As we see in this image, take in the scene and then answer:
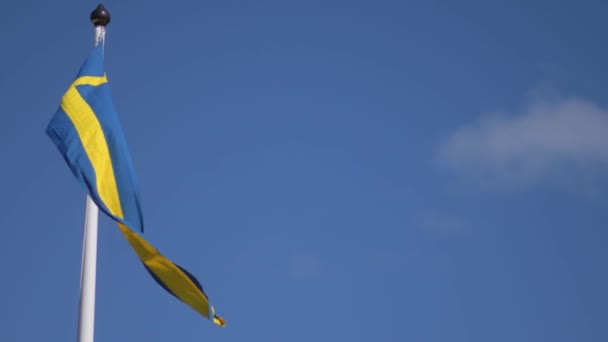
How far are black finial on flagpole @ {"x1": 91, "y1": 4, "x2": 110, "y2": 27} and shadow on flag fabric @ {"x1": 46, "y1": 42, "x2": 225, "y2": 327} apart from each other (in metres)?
0.67

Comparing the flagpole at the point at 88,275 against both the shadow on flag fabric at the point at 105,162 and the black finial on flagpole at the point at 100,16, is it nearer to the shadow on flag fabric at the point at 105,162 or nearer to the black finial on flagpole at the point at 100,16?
the shadow on flag fabric at the point at 105,162

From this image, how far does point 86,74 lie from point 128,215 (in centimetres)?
298

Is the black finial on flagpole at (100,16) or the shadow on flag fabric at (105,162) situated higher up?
the black finial on flagpole at (100,16)

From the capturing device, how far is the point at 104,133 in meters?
18.9

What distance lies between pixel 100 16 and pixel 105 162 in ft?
9.88

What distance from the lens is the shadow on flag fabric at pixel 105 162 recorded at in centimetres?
1766

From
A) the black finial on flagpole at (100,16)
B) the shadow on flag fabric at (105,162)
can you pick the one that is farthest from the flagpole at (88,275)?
the black finial on flagpole at (100,16)

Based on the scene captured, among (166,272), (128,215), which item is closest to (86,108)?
(128,215)

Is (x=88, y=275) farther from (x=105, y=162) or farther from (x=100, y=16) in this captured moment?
(x=100, y=16)

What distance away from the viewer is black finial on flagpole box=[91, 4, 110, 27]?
19.9 m

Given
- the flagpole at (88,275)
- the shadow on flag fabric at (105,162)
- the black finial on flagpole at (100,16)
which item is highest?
the black finial on flagpole at (100,16)

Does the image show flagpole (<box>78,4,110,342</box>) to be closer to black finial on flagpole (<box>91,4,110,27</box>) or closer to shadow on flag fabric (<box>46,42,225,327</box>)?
shadow on flag fabric (<box>46,42,225,327</box>)

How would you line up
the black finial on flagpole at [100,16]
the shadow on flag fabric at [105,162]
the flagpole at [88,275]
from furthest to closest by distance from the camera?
1. the black finial on flagpole at [100,16]
2. the shadow on flag fabric at [105,162]
3. the flagpole at [88,275]

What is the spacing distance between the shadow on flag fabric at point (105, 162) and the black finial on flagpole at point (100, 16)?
0.67m
